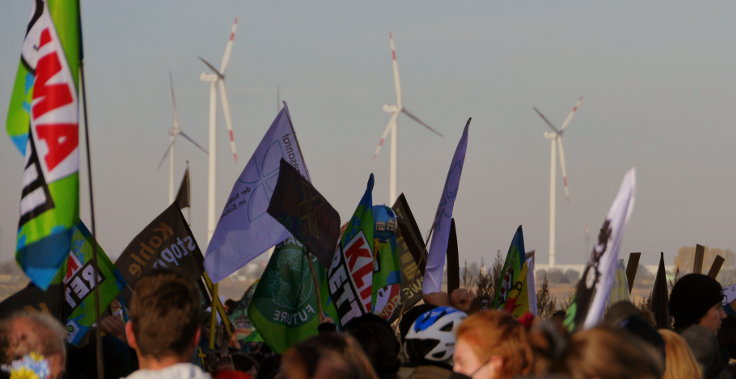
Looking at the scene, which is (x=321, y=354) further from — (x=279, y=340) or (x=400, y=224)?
(x=400, y=224)

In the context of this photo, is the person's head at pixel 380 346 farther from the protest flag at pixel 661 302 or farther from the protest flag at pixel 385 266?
the protest flag at pixel 385 266

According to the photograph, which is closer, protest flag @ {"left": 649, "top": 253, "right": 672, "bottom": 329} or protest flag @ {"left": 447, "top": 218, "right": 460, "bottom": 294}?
protest flag @ {"left": 649, "top": 253, "right": 672, "bottom": 329}

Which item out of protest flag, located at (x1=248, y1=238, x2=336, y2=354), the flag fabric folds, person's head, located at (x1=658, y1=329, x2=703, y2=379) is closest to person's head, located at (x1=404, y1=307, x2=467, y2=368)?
person's head, located at (x1=658, y1=329, x2=703, y2=379)

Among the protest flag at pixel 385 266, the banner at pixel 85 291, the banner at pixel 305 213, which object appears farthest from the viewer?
the protest flag at pixel 385 266

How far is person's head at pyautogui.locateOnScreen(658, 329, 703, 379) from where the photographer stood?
269 inches

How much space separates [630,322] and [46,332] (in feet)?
9.68

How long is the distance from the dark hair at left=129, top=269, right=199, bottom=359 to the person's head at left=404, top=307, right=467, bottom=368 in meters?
2.14

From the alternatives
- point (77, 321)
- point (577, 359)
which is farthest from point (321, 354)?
point (77, 321)

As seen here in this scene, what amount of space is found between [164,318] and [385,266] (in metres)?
11.4

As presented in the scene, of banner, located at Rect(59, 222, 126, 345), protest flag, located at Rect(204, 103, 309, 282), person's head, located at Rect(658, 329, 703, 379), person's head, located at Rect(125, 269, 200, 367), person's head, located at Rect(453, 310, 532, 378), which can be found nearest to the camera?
person's head, located at Rect(125, 269, 200, 367)

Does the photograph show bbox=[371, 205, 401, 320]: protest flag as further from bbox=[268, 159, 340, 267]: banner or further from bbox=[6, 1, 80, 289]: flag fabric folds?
bbox=[6, 1, 80, 289]: flag fabric folds

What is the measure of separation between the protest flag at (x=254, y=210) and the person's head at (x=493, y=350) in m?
7.01

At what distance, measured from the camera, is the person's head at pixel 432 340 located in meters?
7.78

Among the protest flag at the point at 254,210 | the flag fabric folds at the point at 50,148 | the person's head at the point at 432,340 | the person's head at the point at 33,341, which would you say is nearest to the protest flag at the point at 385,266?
the protest flag at the point at 254,210
